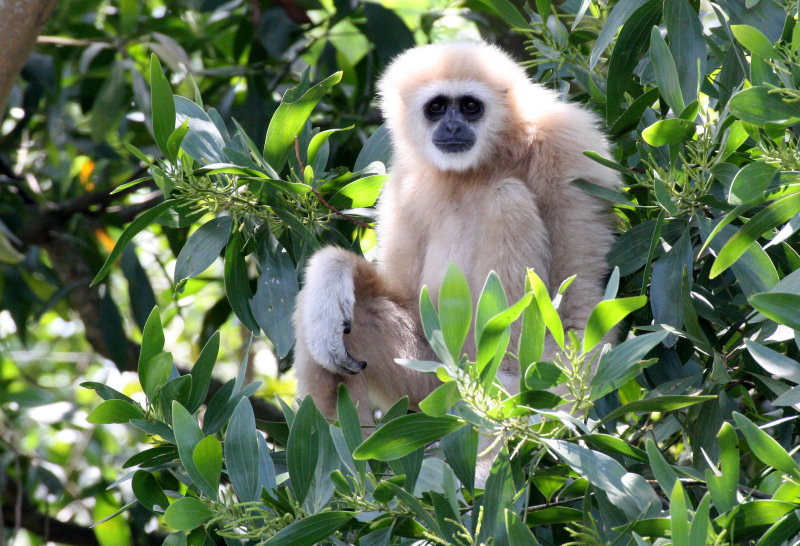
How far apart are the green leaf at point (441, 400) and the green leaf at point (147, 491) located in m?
1.00

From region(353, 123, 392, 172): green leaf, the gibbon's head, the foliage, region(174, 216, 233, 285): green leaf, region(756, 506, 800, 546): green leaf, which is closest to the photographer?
region(756, 506, 800, 546): green leaf

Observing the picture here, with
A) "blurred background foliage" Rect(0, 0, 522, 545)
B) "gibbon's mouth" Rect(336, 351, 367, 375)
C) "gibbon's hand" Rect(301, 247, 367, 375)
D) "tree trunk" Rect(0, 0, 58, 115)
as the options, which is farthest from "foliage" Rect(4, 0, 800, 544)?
"blurred background foliage" Rect(0, 0, 522, 545)

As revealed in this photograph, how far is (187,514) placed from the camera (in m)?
2.12

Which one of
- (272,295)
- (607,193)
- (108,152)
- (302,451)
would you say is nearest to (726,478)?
(302,451)

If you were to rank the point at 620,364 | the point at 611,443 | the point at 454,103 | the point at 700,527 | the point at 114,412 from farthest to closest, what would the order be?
the point at 454,103
the point at 114,412
the point at 611,443
the point at 620,364
the point at 700,527

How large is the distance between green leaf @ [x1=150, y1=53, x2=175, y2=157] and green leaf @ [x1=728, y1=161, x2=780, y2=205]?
5.28 ft

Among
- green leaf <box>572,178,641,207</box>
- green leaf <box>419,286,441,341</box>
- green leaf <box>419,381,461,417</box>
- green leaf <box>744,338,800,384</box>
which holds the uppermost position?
green leaf <box>419,286,441,341</box>

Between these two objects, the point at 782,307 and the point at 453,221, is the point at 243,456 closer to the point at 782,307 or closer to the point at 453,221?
the point at 782,307

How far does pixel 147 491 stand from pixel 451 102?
2268 mm

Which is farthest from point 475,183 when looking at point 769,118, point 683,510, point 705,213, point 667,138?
point 683,510

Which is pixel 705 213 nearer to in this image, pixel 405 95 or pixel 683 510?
pixel 683 510

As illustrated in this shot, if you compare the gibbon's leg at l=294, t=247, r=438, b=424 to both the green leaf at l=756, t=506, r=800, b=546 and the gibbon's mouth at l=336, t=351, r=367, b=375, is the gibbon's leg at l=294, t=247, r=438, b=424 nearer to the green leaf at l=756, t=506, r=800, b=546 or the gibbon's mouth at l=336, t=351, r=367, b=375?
the gibbon's mouth at l=336, t=351, r=367, b=375

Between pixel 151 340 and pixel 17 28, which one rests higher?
pixel 17 28

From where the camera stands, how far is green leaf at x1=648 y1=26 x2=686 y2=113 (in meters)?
2.29
